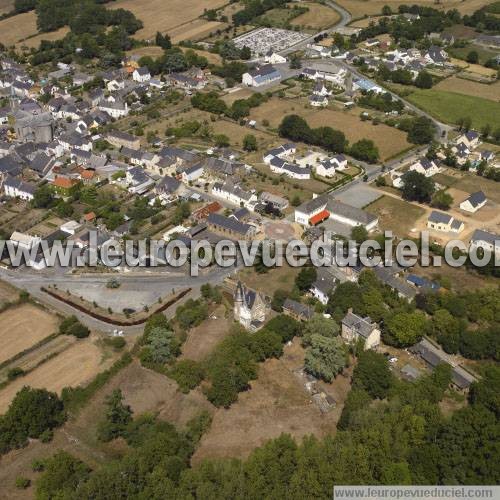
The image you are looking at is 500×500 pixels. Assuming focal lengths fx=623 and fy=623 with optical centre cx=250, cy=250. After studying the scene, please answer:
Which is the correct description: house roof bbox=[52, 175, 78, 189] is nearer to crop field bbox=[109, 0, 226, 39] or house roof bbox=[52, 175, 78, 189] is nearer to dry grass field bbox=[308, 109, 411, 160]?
dry grass field bbox=[308, 109, 411, 160]

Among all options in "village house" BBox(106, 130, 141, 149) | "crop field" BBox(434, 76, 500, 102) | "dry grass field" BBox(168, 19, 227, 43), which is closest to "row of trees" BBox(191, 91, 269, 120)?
"village house" BBox(106, 130, 141, 149)

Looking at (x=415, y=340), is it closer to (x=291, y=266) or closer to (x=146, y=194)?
(x=291, y=266)

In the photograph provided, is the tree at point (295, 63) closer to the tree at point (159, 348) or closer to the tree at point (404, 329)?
the tree at point (404, 329)

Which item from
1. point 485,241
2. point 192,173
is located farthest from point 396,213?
point 192,173

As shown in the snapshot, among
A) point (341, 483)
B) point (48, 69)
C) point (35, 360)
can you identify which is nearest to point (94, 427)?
point (35, 360)

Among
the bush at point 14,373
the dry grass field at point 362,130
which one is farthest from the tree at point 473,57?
the bush at point 14,373
